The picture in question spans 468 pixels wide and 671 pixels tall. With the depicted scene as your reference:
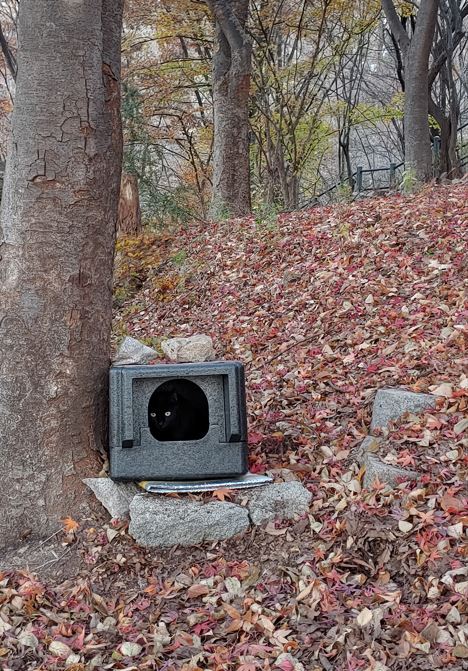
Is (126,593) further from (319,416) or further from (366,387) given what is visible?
(366,387)

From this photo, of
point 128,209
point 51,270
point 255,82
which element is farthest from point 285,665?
point 255,82

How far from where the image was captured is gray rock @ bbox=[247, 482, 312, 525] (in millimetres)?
3318

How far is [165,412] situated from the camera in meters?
3.64

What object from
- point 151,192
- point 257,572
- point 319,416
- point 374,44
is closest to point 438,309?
point 319,416

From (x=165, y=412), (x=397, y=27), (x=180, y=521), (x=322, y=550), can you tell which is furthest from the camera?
(x=397, y=27)

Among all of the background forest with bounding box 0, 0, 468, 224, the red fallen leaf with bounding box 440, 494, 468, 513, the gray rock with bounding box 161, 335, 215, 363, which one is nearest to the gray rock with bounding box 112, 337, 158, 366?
the gray rock with bounding box 161, 335, 215, 363

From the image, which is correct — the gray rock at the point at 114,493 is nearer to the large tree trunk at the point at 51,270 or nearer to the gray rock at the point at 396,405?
the large tree trunk at the point at 51,270

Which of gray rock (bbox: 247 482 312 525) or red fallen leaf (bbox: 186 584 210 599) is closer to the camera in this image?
red fallen leaf (bbox: 186 584 210 599)

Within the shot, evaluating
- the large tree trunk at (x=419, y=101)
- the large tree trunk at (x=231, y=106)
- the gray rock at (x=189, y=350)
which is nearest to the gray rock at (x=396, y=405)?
the gray rock at (x=189, y=350)

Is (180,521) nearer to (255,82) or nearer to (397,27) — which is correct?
(397,27)

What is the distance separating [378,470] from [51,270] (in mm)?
1911

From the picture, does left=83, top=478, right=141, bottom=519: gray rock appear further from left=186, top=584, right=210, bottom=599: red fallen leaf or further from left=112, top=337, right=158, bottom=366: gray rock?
left=112, top=337, right=158, bottom=366: gray rock

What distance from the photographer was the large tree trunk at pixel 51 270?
10.8 ft

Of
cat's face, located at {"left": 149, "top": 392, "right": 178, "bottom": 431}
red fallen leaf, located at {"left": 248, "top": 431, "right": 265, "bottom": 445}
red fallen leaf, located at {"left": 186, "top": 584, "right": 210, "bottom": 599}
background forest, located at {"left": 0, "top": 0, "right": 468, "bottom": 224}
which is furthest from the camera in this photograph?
background forest, located at {"left": 0, "top": 0, "right": 468, "bottom": 224}
